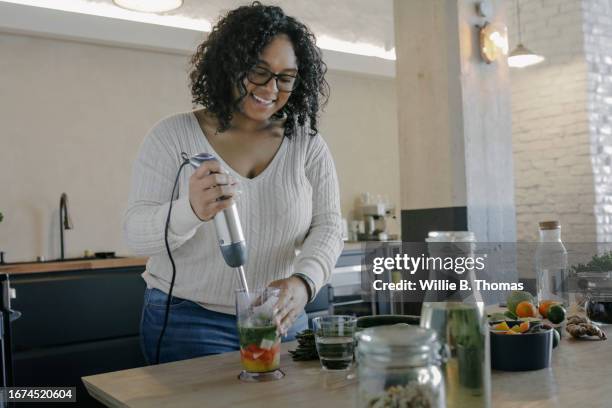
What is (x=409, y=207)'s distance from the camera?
3.26 metres

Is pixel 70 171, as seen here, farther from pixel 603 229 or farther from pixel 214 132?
pixel 603 229

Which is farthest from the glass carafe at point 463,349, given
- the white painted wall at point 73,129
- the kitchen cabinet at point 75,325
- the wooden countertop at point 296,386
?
the white painted wall at point 73,129

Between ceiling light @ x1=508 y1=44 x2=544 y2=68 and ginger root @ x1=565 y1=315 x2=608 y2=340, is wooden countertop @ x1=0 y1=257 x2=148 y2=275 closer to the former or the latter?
ginger root @ x1=565 y1=315 x2=608 y2=340

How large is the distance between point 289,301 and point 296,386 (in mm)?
286

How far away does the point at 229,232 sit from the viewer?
1.19 m

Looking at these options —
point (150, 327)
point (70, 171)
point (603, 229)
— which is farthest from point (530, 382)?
point (603, 229)

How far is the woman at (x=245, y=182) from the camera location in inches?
54.3

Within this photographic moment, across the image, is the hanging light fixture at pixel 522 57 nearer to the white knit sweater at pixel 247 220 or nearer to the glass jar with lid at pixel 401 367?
the white knit sweater at pixel 247 220

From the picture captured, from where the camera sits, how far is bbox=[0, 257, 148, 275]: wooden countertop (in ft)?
9.89

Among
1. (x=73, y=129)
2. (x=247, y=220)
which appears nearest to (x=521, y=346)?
(x=247, y=220)

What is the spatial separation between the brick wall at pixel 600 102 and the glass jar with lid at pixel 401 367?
196 inches

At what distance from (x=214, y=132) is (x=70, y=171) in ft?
8.90

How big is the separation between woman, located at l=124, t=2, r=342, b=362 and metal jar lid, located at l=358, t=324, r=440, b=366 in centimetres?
62

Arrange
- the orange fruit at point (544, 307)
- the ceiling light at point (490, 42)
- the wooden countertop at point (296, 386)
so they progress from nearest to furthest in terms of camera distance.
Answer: the wooden countertop at point (296, 386), the orange fruit at point (544, 307), the ceiling light at point (490, 42)
